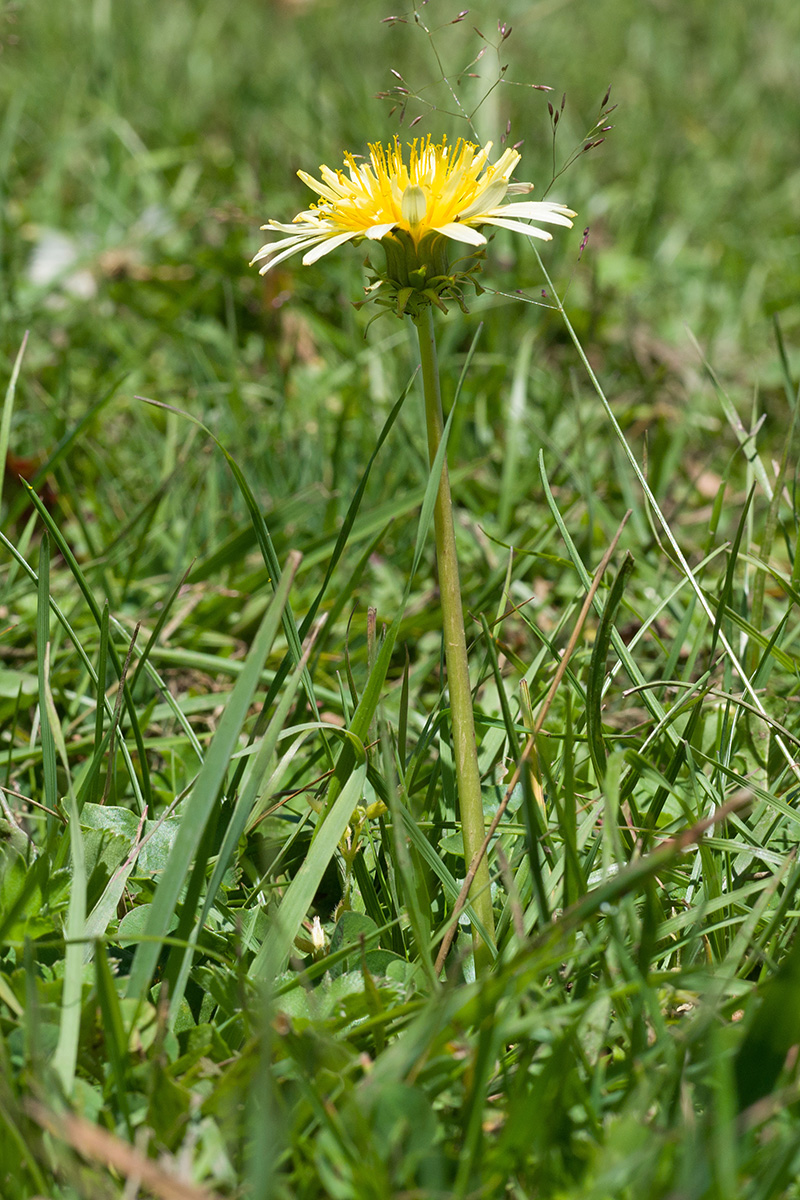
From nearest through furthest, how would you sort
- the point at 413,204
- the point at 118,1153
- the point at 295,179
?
the point at 118,1153 < the point at 413,204 < the point at 295,179

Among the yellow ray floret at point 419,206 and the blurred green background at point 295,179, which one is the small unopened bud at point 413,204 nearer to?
the yellow ray floret at point 419,206

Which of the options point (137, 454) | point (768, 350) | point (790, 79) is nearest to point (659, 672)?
point (137, 454)

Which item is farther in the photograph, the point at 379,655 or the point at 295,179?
the point at 295,179

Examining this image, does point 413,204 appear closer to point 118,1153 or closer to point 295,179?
point 118,1153

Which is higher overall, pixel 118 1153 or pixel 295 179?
pixel 295 179

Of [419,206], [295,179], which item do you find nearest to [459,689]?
[419,206]

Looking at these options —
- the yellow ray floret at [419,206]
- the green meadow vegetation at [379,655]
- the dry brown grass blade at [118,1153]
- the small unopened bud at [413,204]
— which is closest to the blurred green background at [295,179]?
the green meadow vegetation at [379,655]

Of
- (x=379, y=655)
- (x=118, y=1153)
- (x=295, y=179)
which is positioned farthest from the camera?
(x=295, y=179)

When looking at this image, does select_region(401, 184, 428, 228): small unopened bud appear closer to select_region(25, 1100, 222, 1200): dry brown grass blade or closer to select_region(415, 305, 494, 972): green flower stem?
select_region(415, 305, 494, 972): green flower stem
